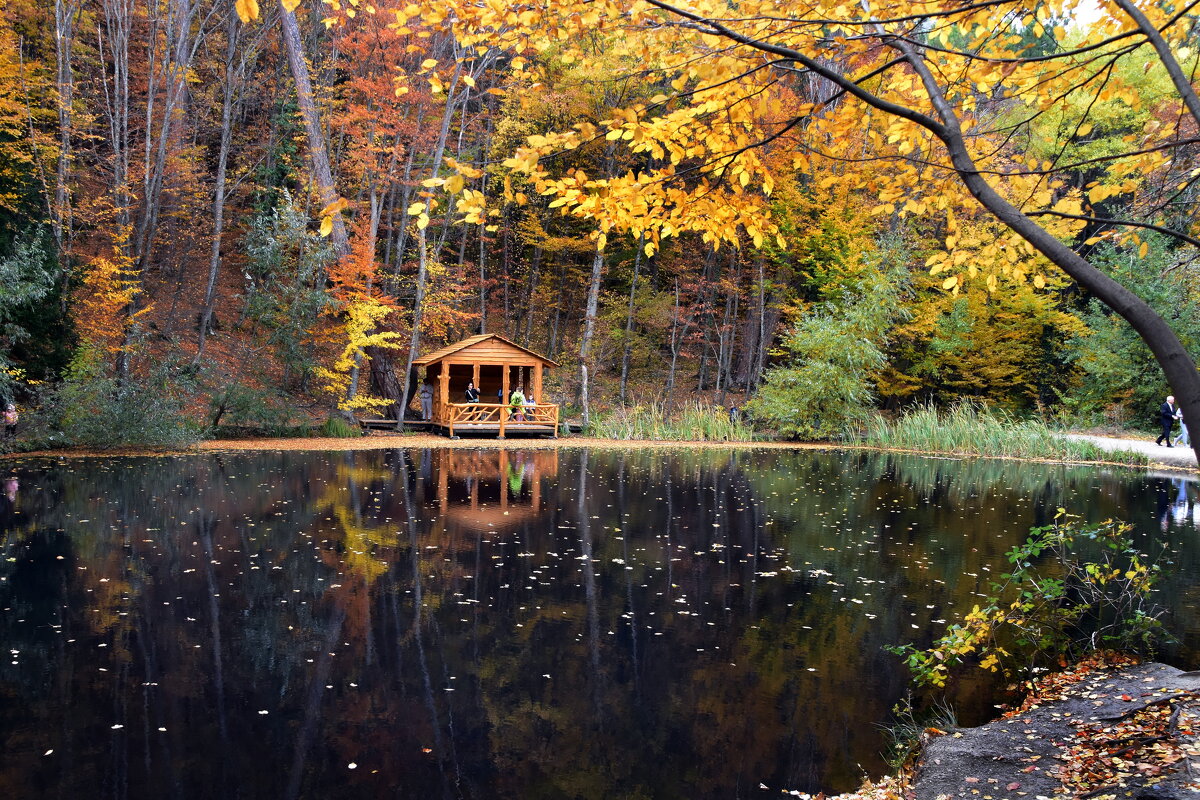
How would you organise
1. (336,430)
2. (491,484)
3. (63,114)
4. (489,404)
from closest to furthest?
(491,484) → (63,114) → (336,430) → (489,404)

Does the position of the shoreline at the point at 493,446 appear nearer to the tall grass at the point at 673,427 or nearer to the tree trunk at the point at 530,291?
the tall grass at the point at 673,427

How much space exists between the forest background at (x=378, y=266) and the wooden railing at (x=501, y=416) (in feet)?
5.32

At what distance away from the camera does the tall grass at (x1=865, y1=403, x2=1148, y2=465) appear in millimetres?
21469

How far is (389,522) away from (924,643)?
252 inches

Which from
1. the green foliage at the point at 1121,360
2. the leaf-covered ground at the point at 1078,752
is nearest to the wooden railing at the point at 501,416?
the green foliage at the point at 1121,360

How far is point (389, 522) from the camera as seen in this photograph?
1022 cm

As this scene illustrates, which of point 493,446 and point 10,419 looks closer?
point 10,419

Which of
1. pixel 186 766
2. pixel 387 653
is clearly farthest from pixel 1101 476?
pixel 186 766

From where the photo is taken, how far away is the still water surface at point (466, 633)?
4.18 meters

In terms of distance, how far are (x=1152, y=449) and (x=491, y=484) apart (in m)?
16.9

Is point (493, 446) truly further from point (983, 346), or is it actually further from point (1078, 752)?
point (1078, 752)

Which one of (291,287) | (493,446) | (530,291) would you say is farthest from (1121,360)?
(291,287)

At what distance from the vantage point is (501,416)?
944 inches

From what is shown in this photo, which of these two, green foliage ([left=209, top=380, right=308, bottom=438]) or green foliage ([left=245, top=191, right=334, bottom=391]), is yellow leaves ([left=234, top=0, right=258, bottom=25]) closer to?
green foliage ([left=209, top=380, right=308, bottom=438])
